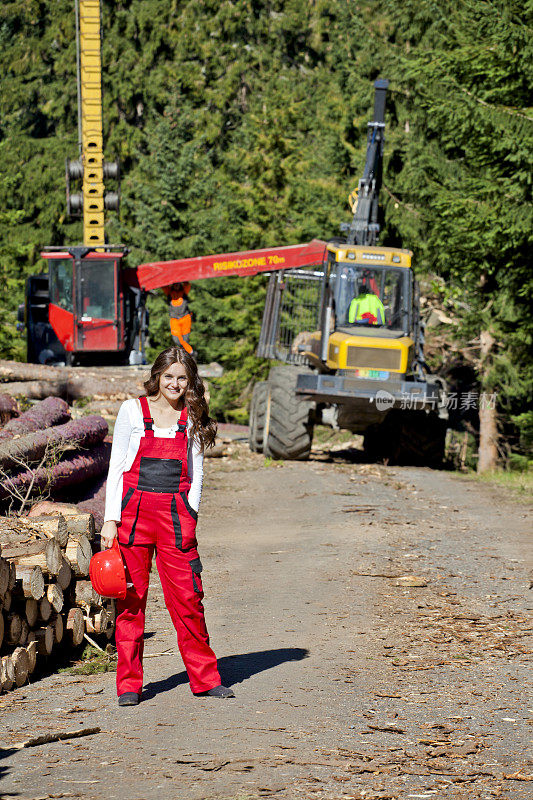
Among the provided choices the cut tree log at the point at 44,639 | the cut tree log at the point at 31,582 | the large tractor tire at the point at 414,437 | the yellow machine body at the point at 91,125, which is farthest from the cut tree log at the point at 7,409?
the yellow machine body at the point at 91,125

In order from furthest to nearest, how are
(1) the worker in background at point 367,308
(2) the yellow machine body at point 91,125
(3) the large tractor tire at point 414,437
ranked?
(2) the yellow machine body at point 91,125, (3) the large tractor tire at point 414,437, (1) the worker in background at point 367,308

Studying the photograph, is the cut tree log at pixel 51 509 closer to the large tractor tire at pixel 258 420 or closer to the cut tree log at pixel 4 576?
the cut tree log at pixel 4 576

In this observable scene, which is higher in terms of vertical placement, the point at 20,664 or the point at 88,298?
the point at 88,298

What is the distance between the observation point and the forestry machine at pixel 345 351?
15938 mm

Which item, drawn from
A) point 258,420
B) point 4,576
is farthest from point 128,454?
point 258,420

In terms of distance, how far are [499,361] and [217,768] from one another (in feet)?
63.2

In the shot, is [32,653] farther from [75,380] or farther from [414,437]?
[414,437]

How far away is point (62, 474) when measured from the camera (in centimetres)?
1115

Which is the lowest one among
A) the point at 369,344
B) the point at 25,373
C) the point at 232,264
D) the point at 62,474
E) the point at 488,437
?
the point at 488,437

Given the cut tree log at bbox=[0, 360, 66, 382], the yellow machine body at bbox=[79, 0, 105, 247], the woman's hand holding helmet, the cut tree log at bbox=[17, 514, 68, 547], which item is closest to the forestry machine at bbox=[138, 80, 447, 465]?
the cut tree log at bbox=[0, 360, 66, 382]

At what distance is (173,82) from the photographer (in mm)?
49625

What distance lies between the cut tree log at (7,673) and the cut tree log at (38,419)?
16.0ft

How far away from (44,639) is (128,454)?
168 cm

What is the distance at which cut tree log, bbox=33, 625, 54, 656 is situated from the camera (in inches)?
265
